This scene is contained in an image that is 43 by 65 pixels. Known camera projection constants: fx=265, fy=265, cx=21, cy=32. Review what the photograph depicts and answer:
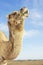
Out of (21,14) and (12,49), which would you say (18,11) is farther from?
(12,49)

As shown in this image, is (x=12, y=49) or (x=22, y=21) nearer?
(x=22, y=21)

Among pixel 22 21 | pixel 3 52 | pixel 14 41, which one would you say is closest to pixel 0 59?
pixel 3 52

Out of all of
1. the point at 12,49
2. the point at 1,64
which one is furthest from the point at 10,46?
the point at 1,64

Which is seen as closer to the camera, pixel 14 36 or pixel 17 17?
pixel 17 17

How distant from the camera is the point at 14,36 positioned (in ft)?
13.8

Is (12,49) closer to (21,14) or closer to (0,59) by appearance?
(0,59)

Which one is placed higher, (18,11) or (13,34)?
(18,11)

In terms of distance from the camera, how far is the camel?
13.1 ft

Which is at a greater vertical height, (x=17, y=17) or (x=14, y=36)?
(x=17, y=17)

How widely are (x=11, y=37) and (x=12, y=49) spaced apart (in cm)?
19

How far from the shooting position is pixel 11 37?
4.25m

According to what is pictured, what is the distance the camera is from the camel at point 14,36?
4.00m

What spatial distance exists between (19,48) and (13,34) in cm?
→ 24

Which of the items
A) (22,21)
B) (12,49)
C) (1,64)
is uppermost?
(22,21)
